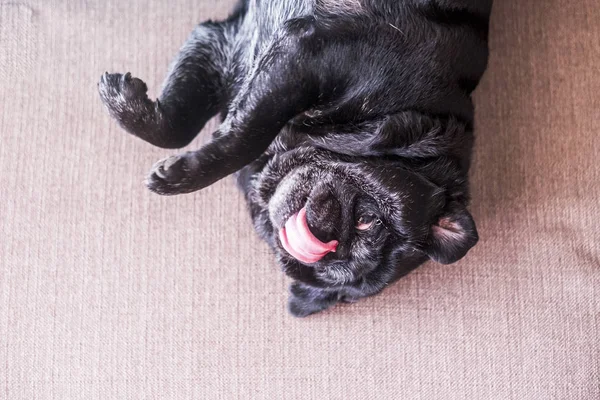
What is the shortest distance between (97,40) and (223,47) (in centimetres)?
45

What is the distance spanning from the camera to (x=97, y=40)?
1817 millimetres

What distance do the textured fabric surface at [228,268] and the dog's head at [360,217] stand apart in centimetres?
29

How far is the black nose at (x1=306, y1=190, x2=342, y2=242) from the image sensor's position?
1387 millimetres

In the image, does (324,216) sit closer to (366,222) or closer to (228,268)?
(366,222)

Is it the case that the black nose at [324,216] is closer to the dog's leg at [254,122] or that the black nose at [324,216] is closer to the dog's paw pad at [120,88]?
the dog's leg at [254,122]

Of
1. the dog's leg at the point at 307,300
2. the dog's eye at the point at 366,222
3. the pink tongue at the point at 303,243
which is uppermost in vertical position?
the dog's eye at the point at 366,222

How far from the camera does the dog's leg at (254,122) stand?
1.37 meters

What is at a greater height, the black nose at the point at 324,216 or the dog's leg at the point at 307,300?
the black nose at the point at 324,216

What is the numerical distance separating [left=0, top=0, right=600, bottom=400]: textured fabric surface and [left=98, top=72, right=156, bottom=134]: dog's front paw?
1.01 feet

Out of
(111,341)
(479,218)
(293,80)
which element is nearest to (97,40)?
(293,80)

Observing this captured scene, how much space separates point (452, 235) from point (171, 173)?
0.73 metres

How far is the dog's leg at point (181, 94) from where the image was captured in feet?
4.81

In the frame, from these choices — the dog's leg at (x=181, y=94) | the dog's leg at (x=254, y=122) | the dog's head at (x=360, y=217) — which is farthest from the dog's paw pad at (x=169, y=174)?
the dog's head at (x=360, y=217)

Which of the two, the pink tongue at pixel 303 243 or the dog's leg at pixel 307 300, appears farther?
the dog's leg at pixel 307 300
